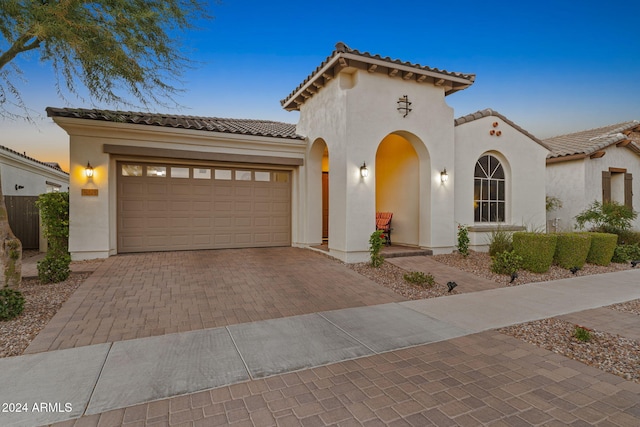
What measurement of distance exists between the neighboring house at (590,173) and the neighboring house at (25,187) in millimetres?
19288

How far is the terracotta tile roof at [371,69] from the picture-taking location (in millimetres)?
7590

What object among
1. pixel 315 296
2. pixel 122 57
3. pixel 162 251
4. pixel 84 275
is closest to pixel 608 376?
pixel 315 296

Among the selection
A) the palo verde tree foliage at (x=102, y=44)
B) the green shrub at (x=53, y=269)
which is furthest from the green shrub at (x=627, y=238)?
the green shrub at (x=53, y=269)

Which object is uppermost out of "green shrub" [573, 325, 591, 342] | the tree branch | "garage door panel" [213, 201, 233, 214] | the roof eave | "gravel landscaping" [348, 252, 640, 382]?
the roof eave

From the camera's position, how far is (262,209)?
10.1 m

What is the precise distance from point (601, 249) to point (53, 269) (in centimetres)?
1316

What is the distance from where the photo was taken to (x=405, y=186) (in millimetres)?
9961

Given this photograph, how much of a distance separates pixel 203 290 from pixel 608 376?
5.56 metres

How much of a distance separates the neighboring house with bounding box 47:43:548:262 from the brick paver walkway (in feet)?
16.8

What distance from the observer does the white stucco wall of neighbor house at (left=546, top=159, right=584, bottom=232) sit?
12.0m

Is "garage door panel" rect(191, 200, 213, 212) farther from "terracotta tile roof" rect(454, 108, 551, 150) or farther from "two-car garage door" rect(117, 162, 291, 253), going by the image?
"terracotta tile roof" rect(454, 108, 551, 150)

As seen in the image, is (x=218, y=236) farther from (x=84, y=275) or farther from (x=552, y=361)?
(x=552, y=361)

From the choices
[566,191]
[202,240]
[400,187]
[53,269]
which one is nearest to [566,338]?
[400,187]

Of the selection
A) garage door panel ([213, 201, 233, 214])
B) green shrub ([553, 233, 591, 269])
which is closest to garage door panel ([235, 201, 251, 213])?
garage door panel ([213, 201, 233, 214])
